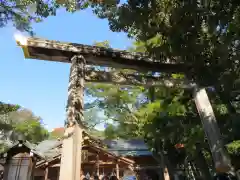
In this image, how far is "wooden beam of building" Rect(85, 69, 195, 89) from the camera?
5.28 metres

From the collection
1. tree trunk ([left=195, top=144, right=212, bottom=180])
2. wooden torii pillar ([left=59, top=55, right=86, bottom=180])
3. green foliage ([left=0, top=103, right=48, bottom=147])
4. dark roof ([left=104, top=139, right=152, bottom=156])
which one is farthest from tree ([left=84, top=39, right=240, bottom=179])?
green foliage ([left=0, top=103, right=48, bottom=147])

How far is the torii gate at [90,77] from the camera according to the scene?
13.5 ft

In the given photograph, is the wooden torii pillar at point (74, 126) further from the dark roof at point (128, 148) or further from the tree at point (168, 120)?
the dark roof at point (128, 148)

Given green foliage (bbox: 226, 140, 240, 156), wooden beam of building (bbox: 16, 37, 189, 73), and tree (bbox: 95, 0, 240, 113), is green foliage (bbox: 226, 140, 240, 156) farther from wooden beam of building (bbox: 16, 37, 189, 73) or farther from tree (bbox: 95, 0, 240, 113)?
wooden beam of building (bbox: 16, 37, 189, 73)

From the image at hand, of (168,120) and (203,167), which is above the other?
(168,120)

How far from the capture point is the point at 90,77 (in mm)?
5211

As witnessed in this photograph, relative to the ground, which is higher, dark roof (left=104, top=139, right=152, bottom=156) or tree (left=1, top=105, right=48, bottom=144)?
tree (left=1, top=105, right=48, bottom=144)

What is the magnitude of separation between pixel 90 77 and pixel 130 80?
1.12 m

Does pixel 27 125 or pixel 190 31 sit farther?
pixel 27 125

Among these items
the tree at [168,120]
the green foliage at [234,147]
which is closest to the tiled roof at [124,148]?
the tree at [168,120]

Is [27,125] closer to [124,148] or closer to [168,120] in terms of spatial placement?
[124,148]

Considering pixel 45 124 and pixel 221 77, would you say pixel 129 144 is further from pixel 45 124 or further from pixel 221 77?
pixel 45 124

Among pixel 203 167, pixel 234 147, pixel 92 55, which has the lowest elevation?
pixel 234 147

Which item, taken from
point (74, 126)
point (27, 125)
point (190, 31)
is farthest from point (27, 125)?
point (190, 31)
